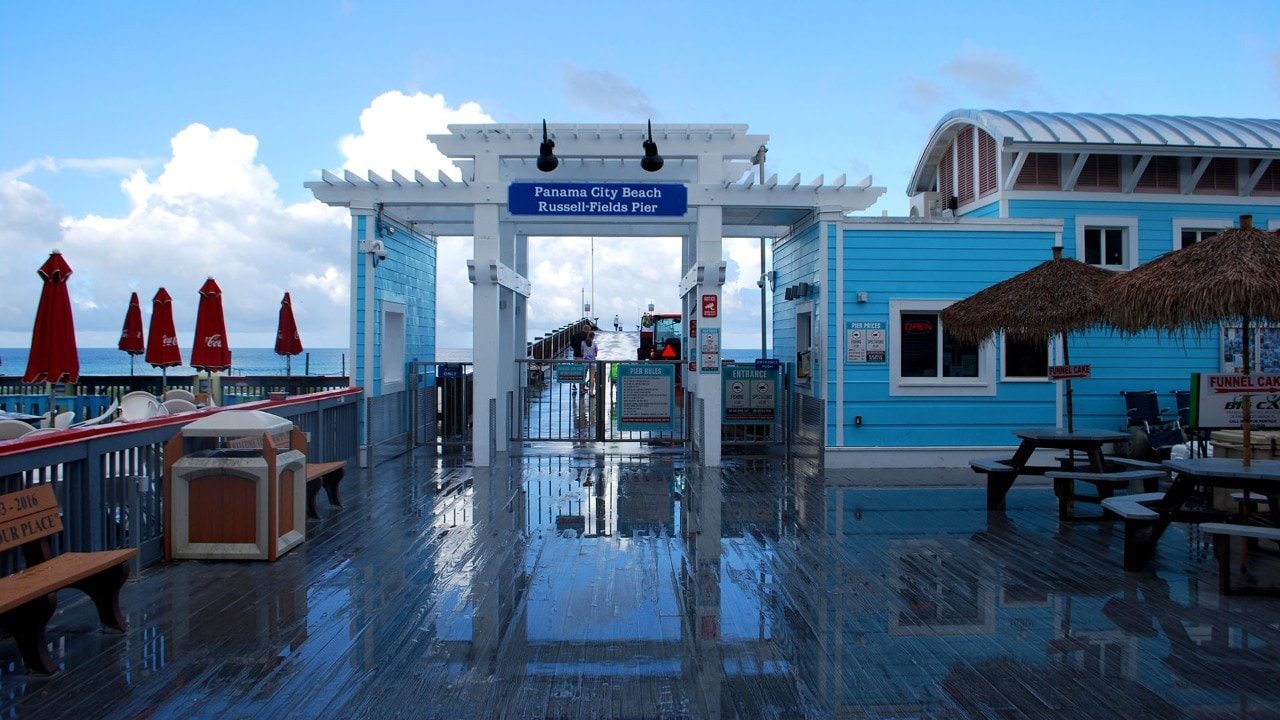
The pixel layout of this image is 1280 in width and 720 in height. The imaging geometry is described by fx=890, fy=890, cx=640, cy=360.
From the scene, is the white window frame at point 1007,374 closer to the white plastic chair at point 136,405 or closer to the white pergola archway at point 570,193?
the white pergola archway at point 570,193

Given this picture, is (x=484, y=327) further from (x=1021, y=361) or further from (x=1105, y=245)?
(x=1105, y=245)

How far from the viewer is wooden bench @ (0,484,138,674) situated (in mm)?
4148

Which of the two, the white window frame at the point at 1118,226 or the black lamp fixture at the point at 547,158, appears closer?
the black lamp fixture at the point at 547,158

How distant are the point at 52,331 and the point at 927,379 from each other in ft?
33.9

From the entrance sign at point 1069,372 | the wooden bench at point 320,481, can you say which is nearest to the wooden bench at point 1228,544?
the entrance sign at point 1069,372

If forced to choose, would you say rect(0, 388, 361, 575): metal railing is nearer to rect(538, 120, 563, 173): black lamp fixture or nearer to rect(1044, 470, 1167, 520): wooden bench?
rect(538, 120, 563, 173): black lamp fixture

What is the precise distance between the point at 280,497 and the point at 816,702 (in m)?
4.49

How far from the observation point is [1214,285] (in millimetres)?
6109

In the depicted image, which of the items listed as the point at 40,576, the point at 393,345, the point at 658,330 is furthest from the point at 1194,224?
the point at 658,330

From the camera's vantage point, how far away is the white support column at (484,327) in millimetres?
11391

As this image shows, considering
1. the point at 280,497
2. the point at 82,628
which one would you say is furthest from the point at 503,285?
the point at 82,628

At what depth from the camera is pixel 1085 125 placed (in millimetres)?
13344

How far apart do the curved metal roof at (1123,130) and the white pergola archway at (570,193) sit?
3.09 metres

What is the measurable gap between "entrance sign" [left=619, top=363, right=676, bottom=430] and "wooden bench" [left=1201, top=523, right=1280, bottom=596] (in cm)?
776
